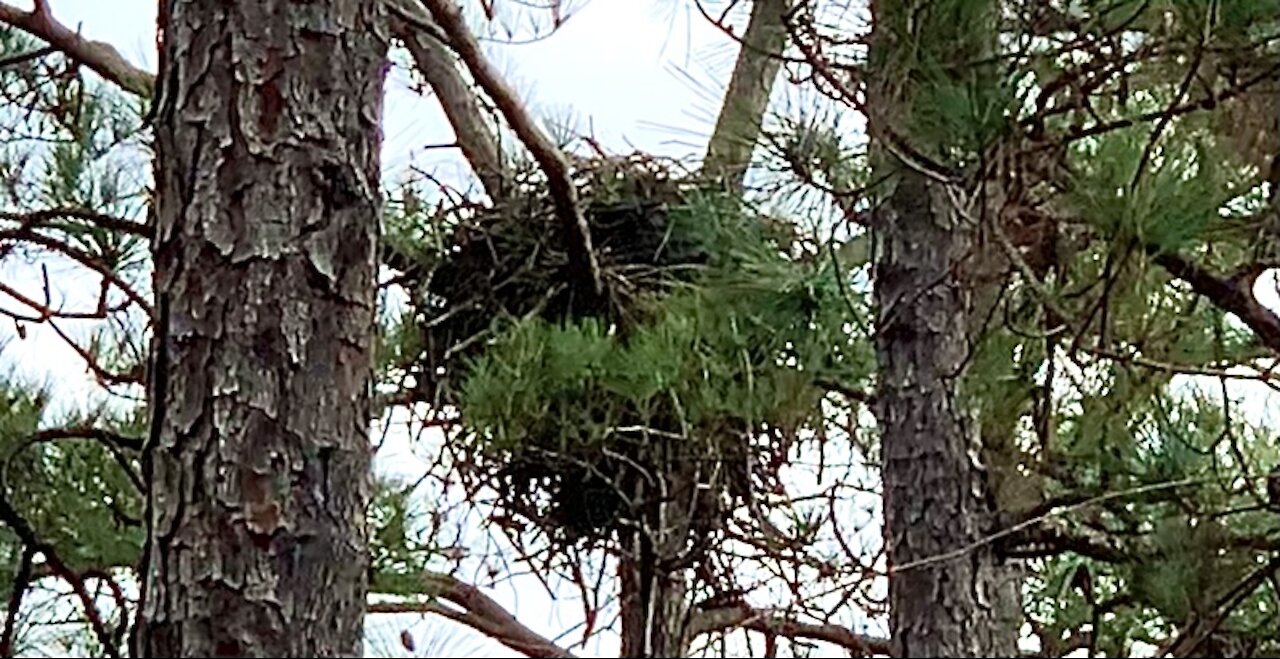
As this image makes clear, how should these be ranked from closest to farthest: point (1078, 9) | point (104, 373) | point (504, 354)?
point (1078, 9), point (504, 354), point (104, 373)

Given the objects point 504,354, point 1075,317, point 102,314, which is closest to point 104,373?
point 102,314

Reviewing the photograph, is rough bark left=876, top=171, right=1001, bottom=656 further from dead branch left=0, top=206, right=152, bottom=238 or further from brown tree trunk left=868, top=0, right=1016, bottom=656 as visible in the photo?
dead branch left=0, top=206, right=152, bottom=238

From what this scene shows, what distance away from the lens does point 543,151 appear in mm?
1921

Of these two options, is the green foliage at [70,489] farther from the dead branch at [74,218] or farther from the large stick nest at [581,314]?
the large stick nest at [581,314]

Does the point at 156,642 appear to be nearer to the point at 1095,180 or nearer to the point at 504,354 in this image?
the point at 1095,180

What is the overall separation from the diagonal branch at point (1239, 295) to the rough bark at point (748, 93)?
38 centimetres

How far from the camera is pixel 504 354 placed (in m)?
1.89

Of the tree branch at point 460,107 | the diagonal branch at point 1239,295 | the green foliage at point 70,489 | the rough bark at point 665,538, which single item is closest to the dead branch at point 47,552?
the green foliage at point 70,489

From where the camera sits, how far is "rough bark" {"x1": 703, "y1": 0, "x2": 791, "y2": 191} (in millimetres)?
1604

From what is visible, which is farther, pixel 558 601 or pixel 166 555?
pixel 558 601

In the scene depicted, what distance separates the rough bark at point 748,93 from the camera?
1.60 m

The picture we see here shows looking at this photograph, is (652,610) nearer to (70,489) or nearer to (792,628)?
(792,628)

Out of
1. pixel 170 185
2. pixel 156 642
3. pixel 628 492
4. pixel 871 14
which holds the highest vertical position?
pixel 871 14

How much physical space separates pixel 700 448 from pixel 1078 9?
762mm
